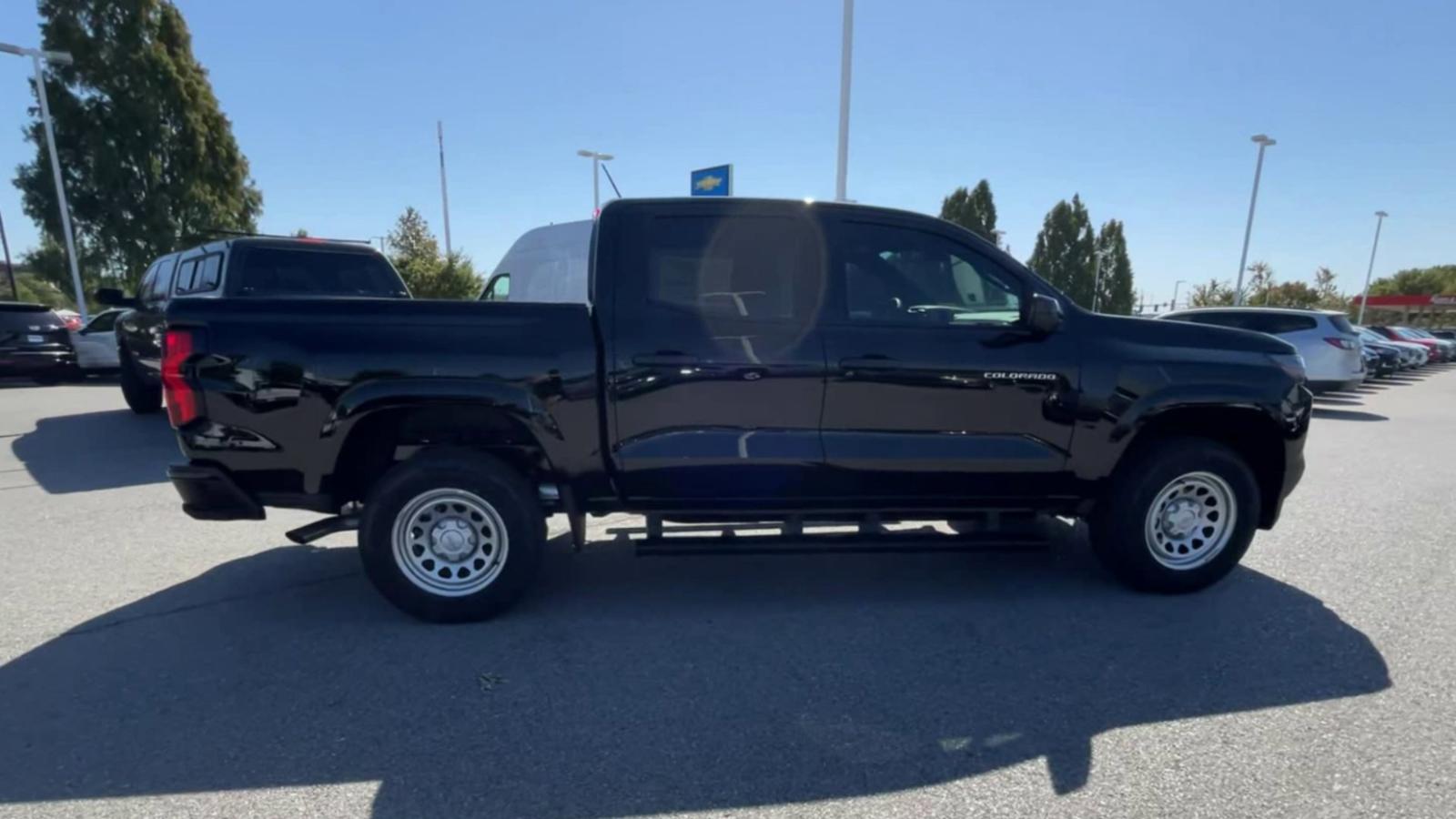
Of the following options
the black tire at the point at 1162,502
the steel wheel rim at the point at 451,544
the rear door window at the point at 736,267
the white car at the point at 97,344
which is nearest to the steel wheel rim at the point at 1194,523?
the black tire at the point at 1162,502

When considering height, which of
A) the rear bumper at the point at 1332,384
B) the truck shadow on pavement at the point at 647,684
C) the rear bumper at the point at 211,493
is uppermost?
the rear bumper at the point at 211,493

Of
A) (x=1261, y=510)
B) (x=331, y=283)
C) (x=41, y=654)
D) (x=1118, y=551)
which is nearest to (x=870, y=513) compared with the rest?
(x=1118, y=551)

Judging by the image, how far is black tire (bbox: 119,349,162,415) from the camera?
32.4 ft

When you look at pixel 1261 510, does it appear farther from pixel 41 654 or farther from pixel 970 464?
pixel 41 654

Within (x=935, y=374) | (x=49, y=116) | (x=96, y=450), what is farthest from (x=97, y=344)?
(x=935, y=374)

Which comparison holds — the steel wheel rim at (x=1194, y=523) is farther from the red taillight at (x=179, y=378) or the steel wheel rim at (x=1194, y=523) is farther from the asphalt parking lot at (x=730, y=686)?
the red taillight at (x=179, y=378)

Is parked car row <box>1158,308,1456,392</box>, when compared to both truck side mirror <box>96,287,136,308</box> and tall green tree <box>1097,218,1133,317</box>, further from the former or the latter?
tall green tree <box>1097,218,1133,317</box>

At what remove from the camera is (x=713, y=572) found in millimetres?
4566

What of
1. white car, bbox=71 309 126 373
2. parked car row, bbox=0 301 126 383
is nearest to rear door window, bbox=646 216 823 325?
parked car row, bbox=0 301 126 383

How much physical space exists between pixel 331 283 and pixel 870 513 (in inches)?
275

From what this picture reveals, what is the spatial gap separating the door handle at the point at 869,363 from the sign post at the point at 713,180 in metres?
7.50

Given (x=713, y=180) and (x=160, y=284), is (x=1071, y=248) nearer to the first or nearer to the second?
(x=713, y=180)

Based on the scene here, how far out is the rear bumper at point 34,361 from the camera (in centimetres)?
1338

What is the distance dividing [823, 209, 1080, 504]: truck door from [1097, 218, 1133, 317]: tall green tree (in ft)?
197
